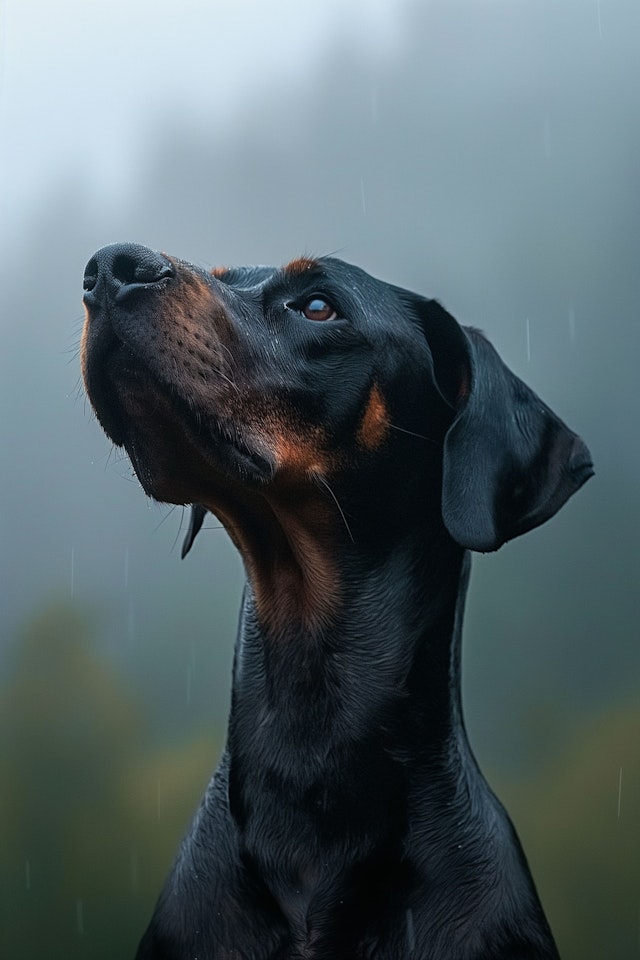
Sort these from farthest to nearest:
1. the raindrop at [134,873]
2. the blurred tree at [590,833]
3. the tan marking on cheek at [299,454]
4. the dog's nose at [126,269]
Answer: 1. the raindrop at [134,873]
2. the blurred tree at [590,833]
3. the tan marking on cheek at [299,454]
4. the dog's nose at [126,269]

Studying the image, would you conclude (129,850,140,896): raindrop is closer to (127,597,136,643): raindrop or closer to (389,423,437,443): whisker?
(127,597,136,643): raindrop

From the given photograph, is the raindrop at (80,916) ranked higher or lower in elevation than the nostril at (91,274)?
lower

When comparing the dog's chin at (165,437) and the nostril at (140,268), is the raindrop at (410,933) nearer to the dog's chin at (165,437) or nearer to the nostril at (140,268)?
the dog's chin at (165,437)

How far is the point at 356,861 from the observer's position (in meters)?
1.66

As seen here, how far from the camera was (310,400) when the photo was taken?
1751 mm

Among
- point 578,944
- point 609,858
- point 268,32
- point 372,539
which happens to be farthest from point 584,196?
point 578,944

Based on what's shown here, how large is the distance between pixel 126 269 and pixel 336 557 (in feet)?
2.09

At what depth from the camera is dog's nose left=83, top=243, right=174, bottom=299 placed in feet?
5.12

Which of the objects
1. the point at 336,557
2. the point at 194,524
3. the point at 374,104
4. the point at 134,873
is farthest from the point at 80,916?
the point at 374,104

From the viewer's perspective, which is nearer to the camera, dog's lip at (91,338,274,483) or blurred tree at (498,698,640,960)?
dog's lip at (91,338,274,483)

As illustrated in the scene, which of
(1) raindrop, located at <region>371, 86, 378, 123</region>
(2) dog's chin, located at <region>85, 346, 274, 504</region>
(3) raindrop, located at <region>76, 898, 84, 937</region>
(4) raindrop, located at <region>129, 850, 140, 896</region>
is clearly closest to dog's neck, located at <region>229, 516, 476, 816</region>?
(2) dog's chin, located at <region>85, 346, 274, 504</region>

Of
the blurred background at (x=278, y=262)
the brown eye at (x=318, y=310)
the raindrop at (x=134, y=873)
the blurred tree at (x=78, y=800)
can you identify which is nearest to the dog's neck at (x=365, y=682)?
the brown eye at (x=318, y=310)

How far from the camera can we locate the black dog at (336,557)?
162cm

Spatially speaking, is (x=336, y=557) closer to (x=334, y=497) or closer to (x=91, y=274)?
(x=334, y=497)
